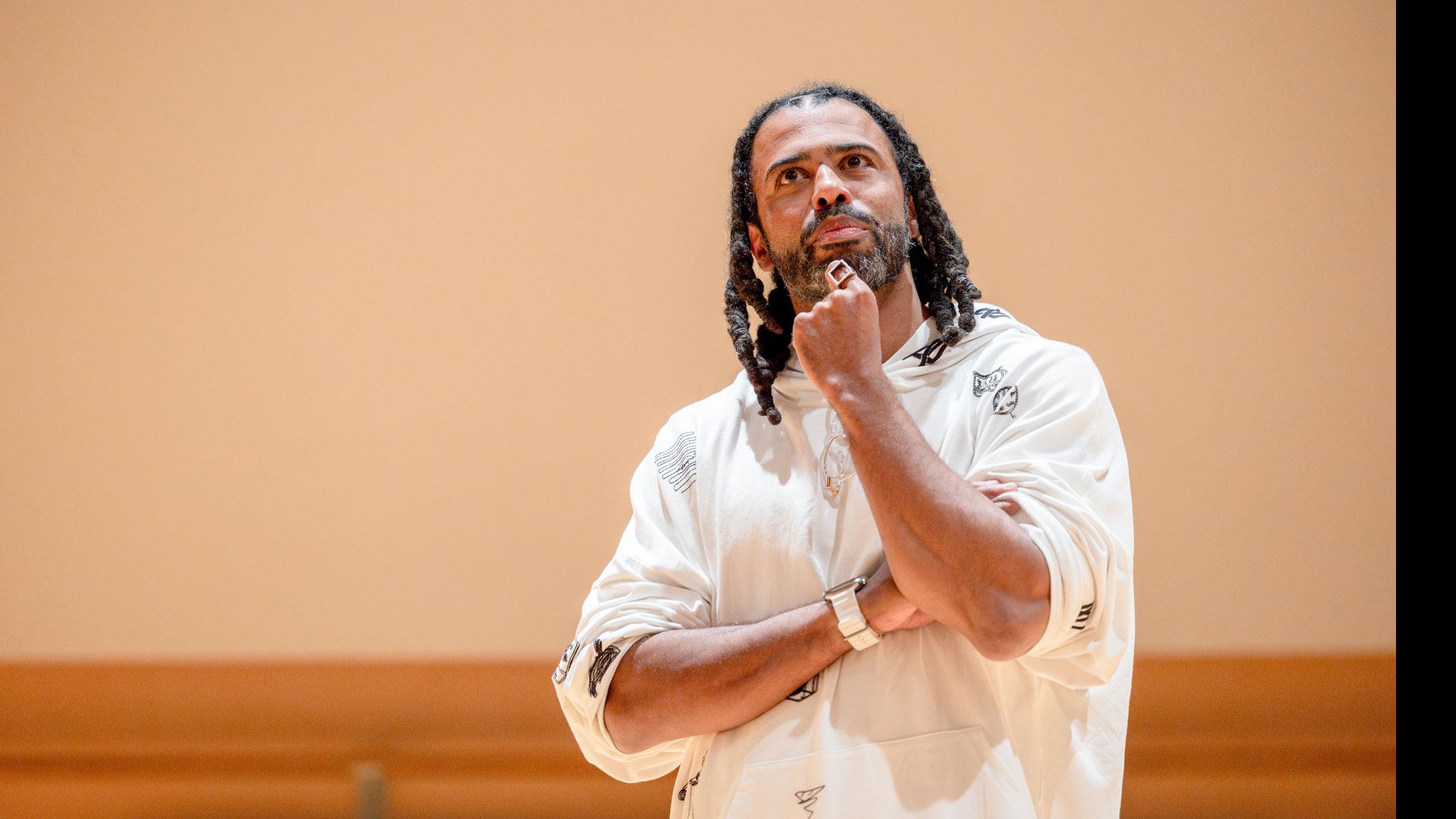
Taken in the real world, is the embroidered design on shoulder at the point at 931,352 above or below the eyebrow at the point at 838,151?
below

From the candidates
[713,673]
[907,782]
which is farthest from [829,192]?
[907,782]

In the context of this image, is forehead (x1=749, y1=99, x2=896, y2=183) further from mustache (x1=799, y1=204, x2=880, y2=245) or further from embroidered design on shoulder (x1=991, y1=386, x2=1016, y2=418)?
embroidered design on shoulder (x1=991, y1=386, x2=1016, y2=418)

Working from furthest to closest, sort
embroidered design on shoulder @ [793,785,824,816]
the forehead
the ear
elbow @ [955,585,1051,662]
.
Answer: the ear < the forehead < embroidered design on shoulder @ [793,785,824,816] < elbow @ [955,585,1051,662]

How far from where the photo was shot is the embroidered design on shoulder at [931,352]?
1.58 metres

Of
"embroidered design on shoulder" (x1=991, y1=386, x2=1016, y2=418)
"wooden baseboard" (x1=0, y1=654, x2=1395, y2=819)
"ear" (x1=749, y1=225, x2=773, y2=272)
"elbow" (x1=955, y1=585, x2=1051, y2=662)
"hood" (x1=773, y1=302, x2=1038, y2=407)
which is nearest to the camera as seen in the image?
"elbow" (x1=955, y1=585, x2=1051, y2=662)

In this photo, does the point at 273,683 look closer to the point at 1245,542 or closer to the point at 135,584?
the point at 135,584

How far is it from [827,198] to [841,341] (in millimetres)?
274

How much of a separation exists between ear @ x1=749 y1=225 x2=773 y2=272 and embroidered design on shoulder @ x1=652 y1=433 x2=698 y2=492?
264 millimetres

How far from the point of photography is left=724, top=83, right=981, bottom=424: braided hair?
1664mm

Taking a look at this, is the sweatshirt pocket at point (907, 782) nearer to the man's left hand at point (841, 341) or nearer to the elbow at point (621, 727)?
the elbow at point (621, 727)

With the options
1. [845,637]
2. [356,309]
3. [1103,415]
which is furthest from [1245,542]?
[356,309]

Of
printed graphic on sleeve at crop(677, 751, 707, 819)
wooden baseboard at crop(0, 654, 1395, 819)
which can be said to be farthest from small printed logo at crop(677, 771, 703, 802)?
wooden baseboard at crop(0, 654, 1395, 819)

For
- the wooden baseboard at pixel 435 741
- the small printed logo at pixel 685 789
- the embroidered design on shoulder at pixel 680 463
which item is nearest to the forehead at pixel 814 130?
the embroidered design on shoulder at pixel 680 463

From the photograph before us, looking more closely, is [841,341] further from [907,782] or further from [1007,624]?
[907,782]
